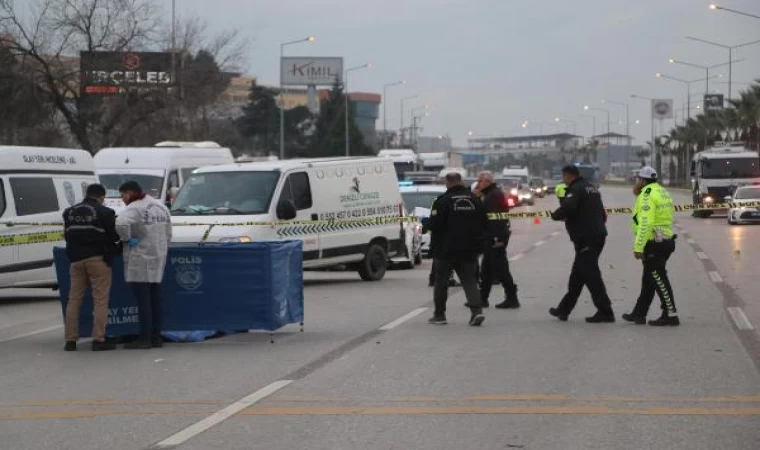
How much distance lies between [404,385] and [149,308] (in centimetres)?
355

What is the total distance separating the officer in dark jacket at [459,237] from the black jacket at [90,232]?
367 centimetres

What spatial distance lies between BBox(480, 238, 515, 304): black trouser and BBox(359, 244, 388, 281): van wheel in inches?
197

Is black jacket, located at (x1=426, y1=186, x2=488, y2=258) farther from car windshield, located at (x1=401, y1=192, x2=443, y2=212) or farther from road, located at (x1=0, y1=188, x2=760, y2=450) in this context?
car windshield, located at (x1=401, y1=192, x2=443, y2=212)

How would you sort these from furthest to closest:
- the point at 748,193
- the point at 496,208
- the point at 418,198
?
the point at 748,193 < the point at 418,198 < the point at 496,208

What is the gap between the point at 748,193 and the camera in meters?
40.5

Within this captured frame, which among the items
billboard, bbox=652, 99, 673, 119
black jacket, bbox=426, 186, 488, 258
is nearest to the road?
black jacket, bbox=426, 186, 488, 258

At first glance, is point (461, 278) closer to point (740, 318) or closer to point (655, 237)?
point (655, 237)

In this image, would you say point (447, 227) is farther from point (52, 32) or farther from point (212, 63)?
point (212, 63)

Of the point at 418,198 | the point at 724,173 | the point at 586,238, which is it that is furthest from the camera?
the point at 724,173

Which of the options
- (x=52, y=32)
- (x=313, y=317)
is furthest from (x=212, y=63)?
(x=313, y=317)

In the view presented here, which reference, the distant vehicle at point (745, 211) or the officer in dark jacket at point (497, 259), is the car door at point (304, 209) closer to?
the officer in dark jacket at point (497, 259)

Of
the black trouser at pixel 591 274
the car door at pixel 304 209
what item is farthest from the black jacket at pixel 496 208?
the car door at pixel 304 209

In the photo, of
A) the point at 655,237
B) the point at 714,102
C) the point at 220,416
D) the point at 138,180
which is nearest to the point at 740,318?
the point at 655,237

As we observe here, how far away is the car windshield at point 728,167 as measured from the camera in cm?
4859
